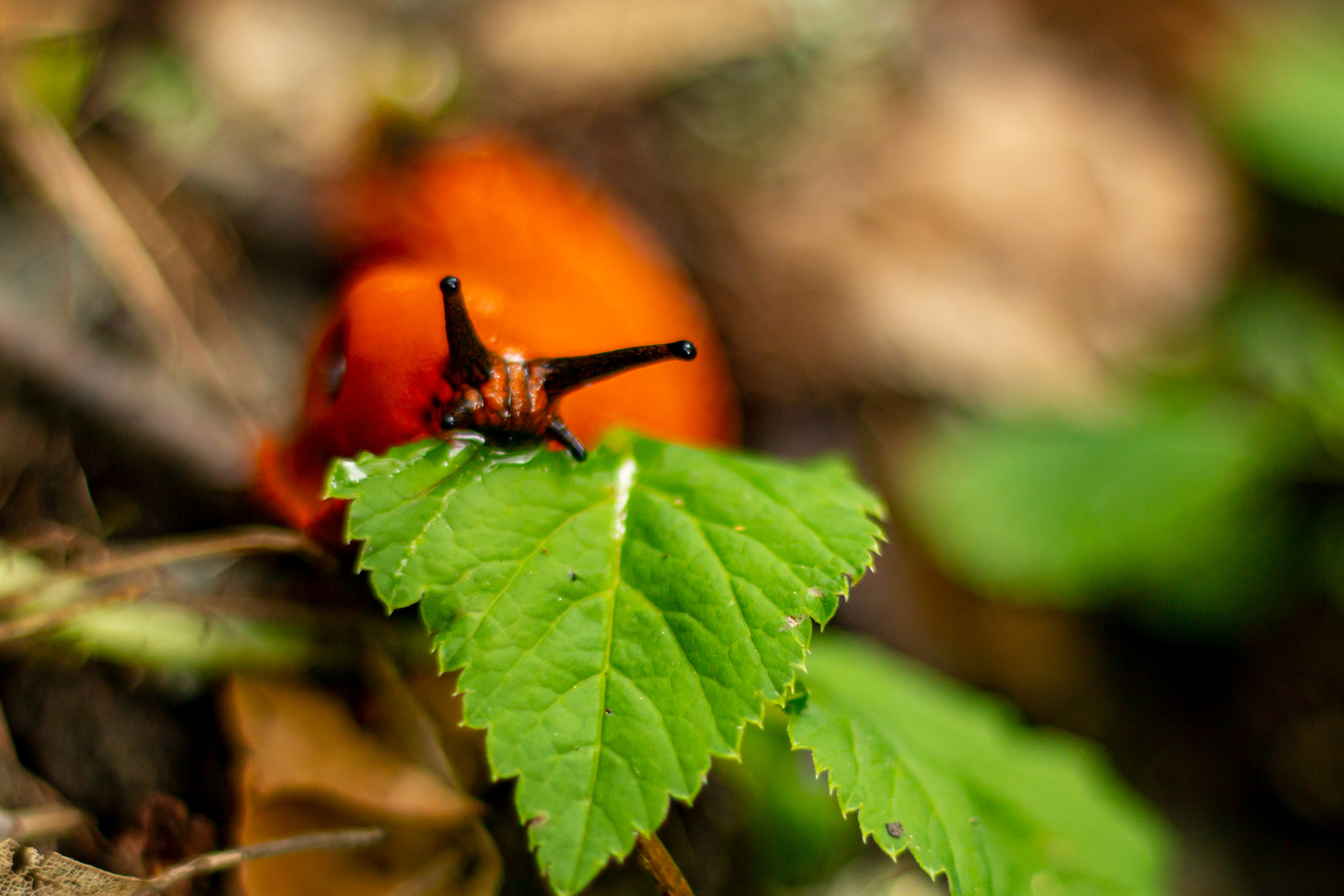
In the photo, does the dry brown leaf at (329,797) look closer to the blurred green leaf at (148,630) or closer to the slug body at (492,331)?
the blurred green leaf at (148,630)

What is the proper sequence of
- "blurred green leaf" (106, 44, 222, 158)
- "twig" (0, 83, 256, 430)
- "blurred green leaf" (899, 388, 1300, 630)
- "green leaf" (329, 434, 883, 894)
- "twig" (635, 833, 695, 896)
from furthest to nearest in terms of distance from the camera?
"blurred green leaf" (899, 388, 1300, 630), "blurred green leaf" (106, 44, 222, 158), "twig" (0, 83, 256, 430), "twig" (635, 833, 695, 896), "green leaf" (329, 434, 883, 894)

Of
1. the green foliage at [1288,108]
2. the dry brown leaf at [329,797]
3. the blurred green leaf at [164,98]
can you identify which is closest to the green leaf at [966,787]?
the dry brown leaf at [329,797]

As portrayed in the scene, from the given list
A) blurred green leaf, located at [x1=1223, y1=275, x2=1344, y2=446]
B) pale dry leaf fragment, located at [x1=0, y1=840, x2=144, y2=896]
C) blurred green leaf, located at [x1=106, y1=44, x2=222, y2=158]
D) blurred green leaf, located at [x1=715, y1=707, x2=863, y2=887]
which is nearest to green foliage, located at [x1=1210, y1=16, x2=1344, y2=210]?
Answer: blurred green leaf, located at [x1=1223, y1=275, x2=1344, y2=446]

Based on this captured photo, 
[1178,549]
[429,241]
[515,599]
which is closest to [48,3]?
[429,241]

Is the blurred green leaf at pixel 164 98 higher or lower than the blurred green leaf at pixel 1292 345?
higher

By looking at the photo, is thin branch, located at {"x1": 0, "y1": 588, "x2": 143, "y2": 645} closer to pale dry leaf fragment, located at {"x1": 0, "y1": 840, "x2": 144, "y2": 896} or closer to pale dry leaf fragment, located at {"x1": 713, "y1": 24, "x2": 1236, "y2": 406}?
pale dry leaf fragment, located at {"x1": 0, "y1": 840, "x2": 144, "y2": 896}

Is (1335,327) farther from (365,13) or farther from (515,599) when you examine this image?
(365,13)
